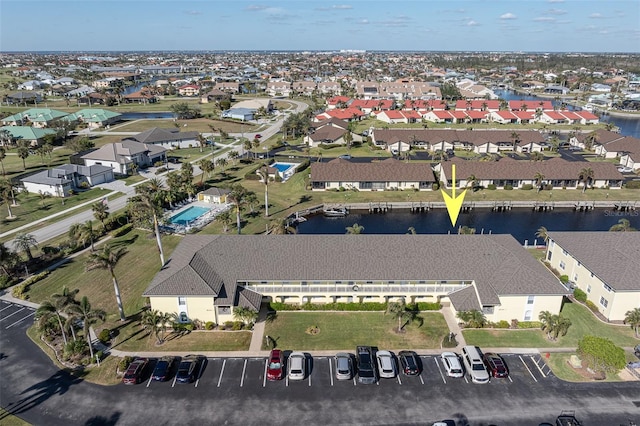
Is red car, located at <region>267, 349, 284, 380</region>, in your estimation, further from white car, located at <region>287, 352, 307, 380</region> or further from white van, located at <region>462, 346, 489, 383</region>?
white van, located at <region>462, 346, 489, 383</region>

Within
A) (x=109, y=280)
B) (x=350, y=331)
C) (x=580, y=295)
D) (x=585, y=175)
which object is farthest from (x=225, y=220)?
(x=585, y=175)

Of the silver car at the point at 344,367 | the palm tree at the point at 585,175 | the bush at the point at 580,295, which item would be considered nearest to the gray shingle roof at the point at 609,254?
the bush at the point at 580,295

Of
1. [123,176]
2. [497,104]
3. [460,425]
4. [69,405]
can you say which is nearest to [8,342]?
[69,405]

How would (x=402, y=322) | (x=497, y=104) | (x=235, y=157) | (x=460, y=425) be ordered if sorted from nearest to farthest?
1. (x=460, y=425)
2. (x=402, y=322)
3. (x=235, y=157)
4. (x=497, y=104)

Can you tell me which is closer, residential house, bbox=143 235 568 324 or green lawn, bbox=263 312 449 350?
A: green lawn, bbox=263 312 449 350

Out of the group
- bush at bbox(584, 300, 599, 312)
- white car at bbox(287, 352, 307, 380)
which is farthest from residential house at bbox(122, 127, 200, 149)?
bush at bbox(584, 300, 599, 312)

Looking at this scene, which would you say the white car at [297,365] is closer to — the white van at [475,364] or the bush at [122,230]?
the white van at [475,364]

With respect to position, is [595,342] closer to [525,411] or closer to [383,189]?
[525,411]
